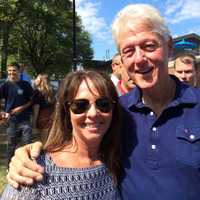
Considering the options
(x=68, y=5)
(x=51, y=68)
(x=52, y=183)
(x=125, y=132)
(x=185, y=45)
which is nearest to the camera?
(x=52, y=183)

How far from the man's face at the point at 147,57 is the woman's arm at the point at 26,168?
2.25 feet

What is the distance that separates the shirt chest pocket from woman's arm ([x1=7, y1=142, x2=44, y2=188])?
713 mm

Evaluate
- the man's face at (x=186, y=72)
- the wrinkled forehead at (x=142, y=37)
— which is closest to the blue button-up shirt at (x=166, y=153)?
the wrinkled forehead at (x=142, y=37)

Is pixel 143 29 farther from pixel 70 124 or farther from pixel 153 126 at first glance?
pixel 70 124

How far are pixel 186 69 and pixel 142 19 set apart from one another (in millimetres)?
3748

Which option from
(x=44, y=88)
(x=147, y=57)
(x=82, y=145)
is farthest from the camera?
(x=44, y=88)

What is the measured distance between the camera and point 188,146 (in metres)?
2.30

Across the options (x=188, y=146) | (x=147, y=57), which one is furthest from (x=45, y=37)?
(x=188, y=146)

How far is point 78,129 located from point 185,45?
9.15 meters

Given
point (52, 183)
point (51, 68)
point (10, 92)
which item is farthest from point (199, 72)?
point (51, 68)

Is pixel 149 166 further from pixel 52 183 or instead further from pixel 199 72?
pixel 199 72

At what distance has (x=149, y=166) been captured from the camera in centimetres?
237

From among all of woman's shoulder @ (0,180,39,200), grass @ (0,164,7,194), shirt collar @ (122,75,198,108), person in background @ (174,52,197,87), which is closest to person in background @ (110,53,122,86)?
person in background @ (174,52,197,87)

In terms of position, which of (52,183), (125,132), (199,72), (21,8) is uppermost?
(21,8)
